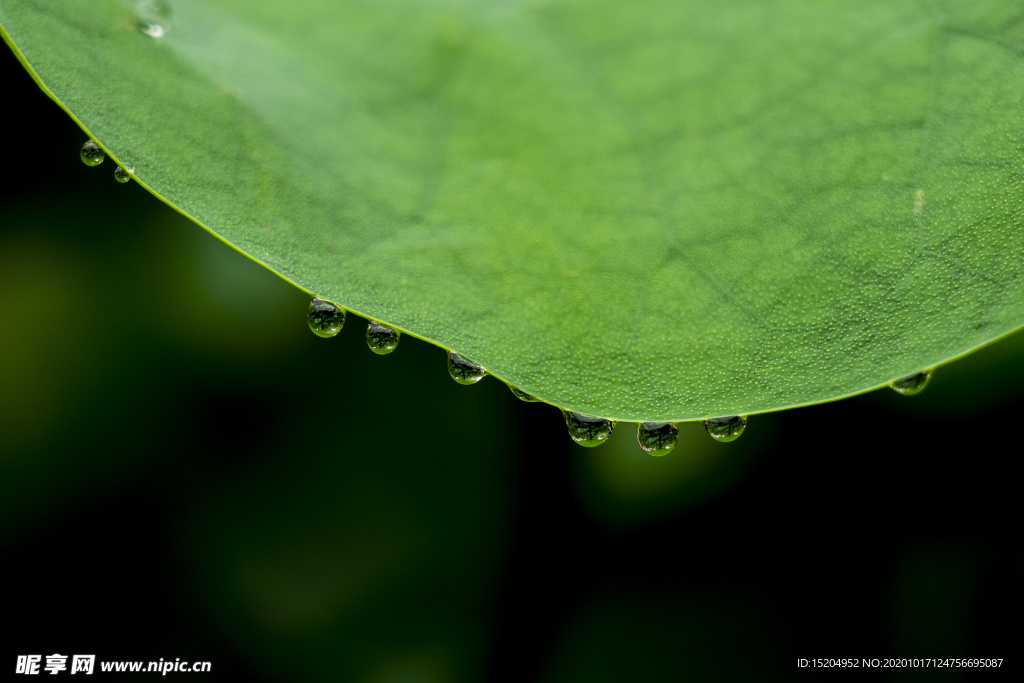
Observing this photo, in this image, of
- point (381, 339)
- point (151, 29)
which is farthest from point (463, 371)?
point (151, 29)

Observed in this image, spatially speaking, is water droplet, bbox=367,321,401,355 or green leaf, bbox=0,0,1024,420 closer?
green leaf, bbox=0,0,1024,420

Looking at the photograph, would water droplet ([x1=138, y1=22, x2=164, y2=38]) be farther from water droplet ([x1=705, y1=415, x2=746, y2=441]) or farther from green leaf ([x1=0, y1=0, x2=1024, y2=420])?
water droplet ([x1=705, y1=415, x2=746, y2=441])

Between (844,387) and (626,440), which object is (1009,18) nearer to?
(844,387)

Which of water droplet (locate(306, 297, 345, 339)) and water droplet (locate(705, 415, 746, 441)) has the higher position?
water droplet (locate(306, 297, 345, 339))

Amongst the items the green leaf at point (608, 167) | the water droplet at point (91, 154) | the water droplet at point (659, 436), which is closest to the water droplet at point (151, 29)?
the green leaf at point (608, 167)

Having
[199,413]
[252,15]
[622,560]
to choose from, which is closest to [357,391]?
[199,413]

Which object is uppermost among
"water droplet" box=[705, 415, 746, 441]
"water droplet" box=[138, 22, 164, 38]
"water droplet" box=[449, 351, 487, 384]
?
"water droplet" box=[138, 22, 164, 38]

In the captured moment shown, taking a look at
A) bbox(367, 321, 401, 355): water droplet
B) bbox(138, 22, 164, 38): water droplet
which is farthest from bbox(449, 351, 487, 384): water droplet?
bbox(138, 22, 164, 38): water droplet

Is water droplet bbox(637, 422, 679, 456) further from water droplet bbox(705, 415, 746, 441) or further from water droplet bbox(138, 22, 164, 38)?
water droplet bbox(138, 22, 164, 38)
